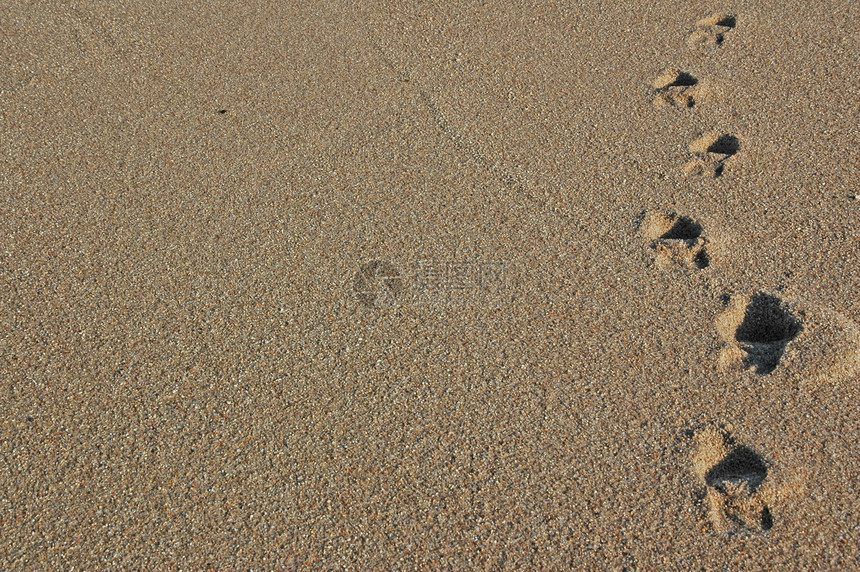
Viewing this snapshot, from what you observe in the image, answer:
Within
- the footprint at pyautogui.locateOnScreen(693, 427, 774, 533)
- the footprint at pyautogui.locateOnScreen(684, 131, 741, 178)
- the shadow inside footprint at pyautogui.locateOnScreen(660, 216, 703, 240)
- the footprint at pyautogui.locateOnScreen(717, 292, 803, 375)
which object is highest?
the footprint at pyautogui.locateOnScreen(684, 131, 741, 178)

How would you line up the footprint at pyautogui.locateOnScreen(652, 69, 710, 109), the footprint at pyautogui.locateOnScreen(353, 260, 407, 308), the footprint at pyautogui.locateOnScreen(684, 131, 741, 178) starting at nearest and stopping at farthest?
the footprint at pyautogui.locateOnScreen(353, 260, 407, 308) → the footprint at pyautogui.locateOnScreen(684, 131, 741, 178) → the footprint at pyautogui.locateOnScreen(652, 69, 710, 109)

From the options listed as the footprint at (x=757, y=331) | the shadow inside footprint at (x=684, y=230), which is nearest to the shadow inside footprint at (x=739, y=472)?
the footprint at (x=757, y=331)

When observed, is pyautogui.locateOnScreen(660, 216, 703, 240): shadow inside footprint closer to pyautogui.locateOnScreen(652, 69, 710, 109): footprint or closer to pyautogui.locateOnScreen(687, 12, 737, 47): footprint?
pyautogui.locateOnScreen(652, 69, 710, 109): footprint

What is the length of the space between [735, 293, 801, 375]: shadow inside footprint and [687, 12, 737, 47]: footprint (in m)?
1.39

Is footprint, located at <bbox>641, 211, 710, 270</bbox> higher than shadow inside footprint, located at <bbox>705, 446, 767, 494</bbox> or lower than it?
higher

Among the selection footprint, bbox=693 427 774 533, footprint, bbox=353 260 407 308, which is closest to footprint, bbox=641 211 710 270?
footprint, bbox=693 427 774 533

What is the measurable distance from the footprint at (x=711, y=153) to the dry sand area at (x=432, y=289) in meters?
0.01

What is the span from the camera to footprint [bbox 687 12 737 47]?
3.02 metres

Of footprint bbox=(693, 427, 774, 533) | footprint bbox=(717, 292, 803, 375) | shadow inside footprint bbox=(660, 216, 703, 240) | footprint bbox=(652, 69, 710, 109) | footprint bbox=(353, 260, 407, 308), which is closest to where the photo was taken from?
footprint bbox=(693, 427, 774, 533)

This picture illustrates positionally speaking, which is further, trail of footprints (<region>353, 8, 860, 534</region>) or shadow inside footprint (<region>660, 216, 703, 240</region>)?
shadow inside footprint (<region>660, 216, 703, 240</region>)

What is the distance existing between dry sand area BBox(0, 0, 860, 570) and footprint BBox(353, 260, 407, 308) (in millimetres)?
12

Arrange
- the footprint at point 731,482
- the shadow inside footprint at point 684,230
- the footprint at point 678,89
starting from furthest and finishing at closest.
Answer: the footprint at point 678,89 < the shadow inside footprint at point 684,230 < the footprint at point 731,482

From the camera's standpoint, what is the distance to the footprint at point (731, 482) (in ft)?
5.31

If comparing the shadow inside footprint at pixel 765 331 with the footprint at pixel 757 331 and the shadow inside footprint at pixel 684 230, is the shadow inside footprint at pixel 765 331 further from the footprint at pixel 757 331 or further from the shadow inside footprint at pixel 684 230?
the shadow inside footprint at pixel 684 230
